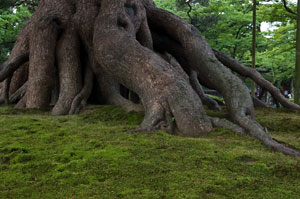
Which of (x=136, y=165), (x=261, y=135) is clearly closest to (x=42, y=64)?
(x=136, y=165)

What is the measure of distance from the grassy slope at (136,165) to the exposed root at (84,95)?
1587mm

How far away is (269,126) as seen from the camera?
18.2 ft

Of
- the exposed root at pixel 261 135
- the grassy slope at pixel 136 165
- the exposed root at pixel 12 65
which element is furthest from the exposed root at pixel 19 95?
the exposed root at pixel 261 135

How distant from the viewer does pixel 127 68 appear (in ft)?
18.0

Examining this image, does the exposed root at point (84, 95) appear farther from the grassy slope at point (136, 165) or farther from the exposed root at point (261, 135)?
the exposed root at point (261, 135)

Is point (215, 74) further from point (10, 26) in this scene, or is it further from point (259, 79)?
point (10, 26)

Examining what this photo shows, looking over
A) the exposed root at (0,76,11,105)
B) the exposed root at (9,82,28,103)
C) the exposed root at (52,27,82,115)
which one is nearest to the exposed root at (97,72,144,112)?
the exposed root at (52,27,82,115)

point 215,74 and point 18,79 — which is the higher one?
point 215,74

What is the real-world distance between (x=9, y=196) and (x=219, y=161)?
2.11m

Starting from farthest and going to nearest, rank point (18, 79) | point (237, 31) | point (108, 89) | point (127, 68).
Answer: point (237, 31) < point (18, 79) < point (108, 89) < point (127, 68)

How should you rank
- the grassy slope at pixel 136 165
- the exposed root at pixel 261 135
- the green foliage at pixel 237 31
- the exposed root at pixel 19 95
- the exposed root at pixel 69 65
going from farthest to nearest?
the green foliage at pixel 237 31 < the exposed root at pixel 19 95 < the exposed root at pixel 69 65 < the exposed root at pixel 261 135 < the grassy slope at pixel 136 165

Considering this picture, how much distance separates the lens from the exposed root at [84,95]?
6226 millimetres

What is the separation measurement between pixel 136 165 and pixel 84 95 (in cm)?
392

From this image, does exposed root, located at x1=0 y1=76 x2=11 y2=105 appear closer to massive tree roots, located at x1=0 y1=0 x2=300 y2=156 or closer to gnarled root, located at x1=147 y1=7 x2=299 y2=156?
massive tree roots, located at x1=0 y1=0 x2=300 y2=156
